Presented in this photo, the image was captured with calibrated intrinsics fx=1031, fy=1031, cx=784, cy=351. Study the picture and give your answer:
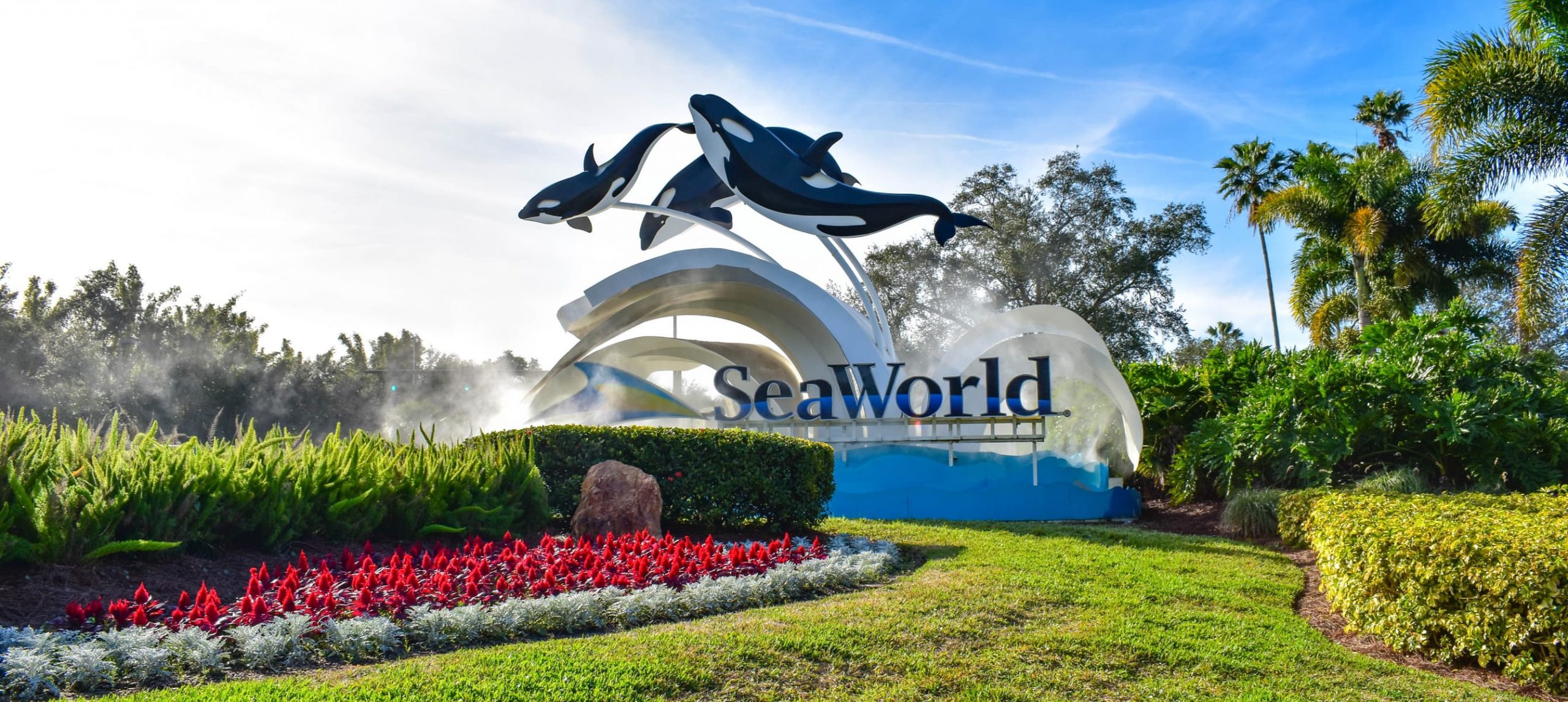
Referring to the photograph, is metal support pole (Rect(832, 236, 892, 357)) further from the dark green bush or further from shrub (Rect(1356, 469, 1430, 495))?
shrub (Rect(1356, 469, 1430, 495))

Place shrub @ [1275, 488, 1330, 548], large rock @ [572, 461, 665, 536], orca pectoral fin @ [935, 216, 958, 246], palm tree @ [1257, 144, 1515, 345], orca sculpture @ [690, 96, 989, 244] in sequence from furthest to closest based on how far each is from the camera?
1. palm tree @ [1257, 144, 1515, 345]
2. orca sculpture @ [690, 96, 989, 244]
3. orca pectoral fin @ [935, 216, 958, 246]
4. shrub @ [1275, 488, 1330, 548]
5. large rock @ [572, 461, 665, 536]

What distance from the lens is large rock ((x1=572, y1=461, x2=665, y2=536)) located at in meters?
9.62

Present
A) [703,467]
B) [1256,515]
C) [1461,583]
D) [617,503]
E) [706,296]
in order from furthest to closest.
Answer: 1. [706,296]
2. [1256,515]
3. [703,467]
4. [617,503]
5. [1461,583]

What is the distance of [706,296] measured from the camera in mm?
19000

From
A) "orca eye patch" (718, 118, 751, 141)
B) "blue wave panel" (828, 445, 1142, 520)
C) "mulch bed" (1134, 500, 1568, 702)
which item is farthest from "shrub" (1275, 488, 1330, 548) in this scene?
"orca eye patch" (718, 118, 751, 141)

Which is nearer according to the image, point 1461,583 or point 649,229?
point 1461,583

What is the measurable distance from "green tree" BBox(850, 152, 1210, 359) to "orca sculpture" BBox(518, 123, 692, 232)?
1790 cm

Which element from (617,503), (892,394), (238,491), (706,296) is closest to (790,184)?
(706,296)

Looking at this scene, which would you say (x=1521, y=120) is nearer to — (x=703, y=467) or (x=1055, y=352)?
(x=1055, y=352)

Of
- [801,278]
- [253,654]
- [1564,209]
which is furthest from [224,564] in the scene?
[1564,209]

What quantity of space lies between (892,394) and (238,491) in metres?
10.6

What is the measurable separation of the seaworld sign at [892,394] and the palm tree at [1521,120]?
294 inches

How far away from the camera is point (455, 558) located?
731cm

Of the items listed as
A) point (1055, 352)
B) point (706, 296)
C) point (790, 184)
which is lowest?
point (1055, 352)
